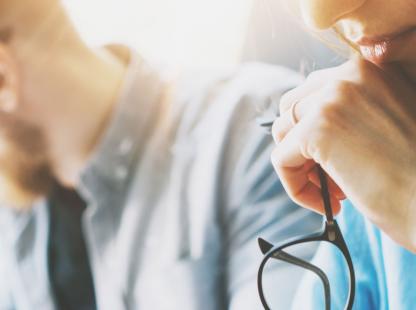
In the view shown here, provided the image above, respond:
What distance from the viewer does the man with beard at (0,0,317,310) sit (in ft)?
2.30

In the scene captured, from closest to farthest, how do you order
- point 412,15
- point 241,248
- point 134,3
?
point 412,15 → point 241,248 → point 134,3

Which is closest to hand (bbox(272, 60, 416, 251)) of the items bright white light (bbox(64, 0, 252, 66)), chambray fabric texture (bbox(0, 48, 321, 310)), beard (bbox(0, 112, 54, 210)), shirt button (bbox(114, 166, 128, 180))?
chambray fabric texture (bbox(0, 48, 321, 310))

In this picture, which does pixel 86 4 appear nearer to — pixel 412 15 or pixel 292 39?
pixel 292 39

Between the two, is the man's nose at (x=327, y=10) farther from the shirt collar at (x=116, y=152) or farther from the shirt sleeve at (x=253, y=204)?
the shirt collar at (x=116, y=152)

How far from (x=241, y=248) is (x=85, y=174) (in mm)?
333

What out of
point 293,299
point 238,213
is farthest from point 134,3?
point 293,299

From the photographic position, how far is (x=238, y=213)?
70 centimetres

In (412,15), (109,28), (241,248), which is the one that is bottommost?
(241,248)

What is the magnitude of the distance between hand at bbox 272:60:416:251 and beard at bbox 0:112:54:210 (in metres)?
0.66

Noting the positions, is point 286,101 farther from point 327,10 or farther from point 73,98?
point 73,98

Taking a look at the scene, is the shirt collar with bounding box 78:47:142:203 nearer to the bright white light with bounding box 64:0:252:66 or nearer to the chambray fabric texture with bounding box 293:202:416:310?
the bright white light with bounding box 64:0:252:66

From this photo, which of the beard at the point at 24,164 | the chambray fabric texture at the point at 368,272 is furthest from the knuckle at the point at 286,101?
the beard at the point at 24,164

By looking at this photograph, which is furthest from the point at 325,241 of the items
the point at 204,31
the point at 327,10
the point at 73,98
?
the point at 73,98

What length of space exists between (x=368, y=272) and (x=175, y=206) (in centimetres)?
35
